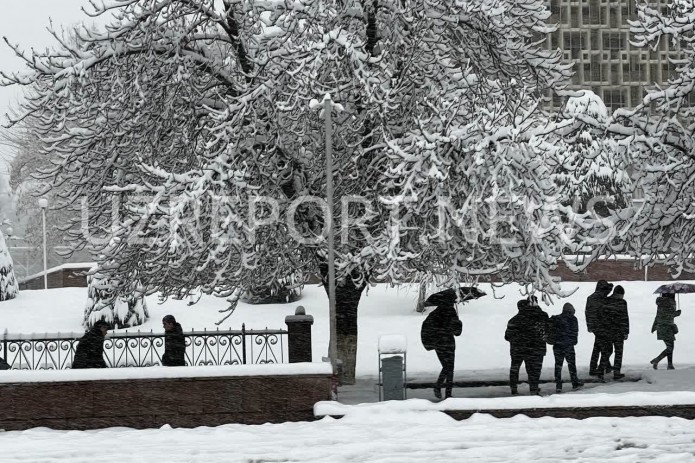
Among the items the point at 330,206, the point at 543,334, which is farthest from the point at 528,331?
the point at 330,206

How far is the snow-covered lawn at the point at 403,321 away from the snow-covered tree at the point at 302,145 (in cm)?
457

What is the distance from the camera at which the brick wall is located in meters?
12.8

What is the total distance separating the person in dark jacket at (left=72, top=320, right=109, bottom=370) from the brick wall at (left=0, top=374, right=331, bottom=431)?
155 cm

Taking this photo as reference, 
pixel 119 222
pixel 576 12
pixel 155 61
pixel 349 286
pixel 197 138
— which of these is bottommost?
pixel 349 286

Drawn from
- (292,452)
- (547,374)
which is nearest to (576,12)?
(547,374)

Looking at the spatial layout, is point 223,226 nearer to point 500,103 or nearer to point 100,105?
point 100,105

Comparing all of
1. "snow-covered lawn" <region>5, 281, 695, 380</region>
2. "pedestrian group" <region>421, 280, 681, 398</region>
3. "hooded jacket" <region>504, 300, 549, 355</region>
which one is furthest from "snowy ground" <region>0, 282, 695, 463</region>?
"snow-covered lawn" <region>5, 281, 695, 380</region>

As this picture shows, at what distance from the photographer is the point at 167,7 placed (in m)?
17.7

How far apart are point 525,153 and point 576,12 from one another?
252 feet

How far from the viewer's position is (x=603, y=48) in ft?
290

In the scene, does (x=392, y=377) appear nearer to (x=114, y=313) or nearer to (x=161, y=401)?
(x=161, y=401)

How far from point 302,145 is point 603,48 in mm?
75998

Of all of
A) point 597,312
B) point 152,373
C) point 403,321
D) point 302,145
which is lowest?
point 403,321

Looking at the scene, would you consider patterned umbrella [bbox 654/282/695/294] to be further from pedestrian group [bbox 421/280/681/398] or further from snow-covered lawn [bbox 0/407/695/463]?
snow-covered lawn [bbox 0/407/695/463]
